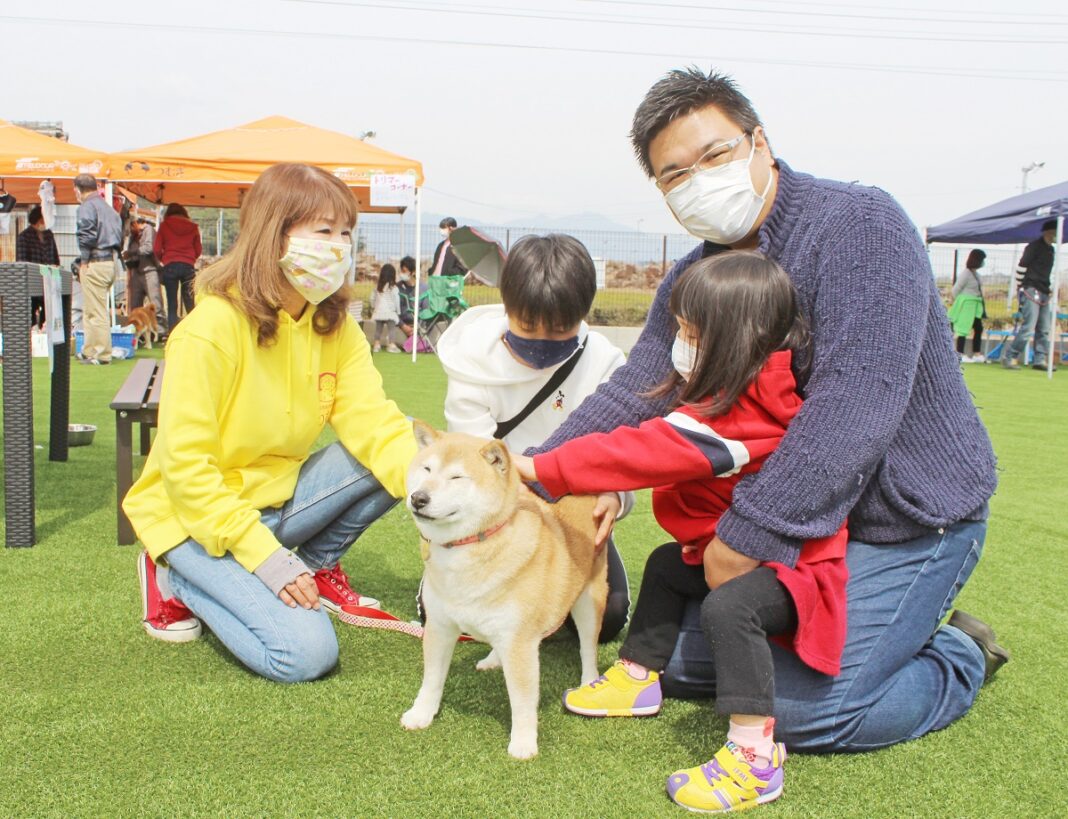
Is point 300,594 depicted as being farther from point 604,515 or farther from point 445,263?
point 445,263

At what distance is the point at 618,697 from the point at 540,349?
110 cm

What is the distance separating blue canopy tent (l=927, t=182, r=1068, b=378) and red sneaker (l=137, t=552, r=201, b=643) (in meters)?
13.6

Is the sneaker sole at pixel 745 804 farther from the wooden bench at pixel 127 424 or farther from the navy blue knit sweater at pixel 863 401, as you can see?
the wooden bench at pixel 127 424

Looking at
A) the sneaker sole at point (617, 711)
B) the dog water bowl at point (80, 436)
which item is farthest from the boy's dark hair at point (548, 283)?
the dog water bowl at point (80, 436)

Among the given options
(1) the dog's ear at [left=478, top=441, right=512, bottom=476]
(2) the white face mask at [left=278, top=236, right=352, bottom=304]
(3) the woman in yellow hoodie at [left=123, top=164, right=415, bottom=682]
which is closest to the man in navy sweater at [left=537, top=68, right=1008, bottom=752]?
(1) the dog's ear at [left=478, top=441, right=512, bottom=476]

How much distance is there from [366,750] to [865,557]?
1.35 metres

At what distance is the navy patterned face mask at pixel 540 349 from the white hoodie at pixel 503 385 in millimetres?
30

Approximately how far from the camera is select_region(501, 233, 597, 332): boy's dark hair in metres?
2.71

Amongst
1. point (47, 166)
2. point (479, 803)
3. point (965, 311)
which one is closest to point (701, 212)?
point (479, 803)

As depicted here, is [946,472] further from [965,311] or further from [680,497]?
[965,311]

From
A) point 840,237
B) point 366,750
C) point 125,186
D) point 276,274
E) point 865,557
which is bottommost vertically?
point 366,750

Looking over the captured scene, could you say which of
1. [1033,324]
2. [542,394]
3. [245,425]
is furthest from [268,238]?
[1033,324]

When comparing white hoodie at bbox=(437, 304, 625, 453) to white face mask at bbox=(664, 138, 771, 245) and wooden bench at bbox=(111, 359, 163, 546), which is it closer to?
white face mask at bbox=(664, 138, 771, 245)

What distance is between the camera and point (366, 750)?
216 cm
